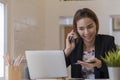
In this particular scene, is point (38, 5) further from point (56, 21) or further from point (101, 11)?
point (101, 11)

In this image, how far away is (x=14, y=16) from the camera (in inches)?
112

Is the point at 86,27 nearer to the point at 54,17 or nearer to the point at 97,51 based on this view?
the point at 97,51

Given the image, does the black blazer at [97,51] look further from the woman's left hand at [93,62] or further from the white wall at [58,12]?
the white wall at [58,12]

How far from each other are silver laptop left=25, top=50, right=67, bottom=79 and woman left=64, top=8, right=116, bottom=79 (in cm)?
11

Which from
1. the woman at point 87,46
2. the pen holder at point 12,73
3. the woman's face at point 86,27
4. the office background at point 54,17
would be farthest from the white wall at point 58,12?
the pen holder at point 12,73

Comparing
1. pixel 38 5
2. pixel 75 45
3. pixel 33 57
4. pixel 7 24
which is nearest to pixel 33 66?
pixel 33 57

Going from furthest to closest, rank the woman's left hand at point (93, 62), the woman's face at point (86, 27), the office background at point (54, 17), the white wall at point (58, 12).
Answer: the white wall at point (58, 12) → the office background at point (54, 17) → the woman's face at point (86, 27) → the woman's left hand at point (93, 62)

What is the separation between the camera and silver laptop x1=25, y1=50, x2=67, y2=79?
4.91ft

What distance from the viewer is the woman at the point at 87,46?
5.23 ft

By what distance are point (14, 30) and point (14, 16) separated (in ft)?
0.51

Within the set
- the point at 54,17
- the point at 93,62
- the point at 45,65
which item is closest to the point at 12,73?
the point at 45,65

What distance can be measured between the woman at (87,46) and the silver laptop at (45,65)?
0.11m

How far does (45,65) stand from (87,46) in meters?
0.36

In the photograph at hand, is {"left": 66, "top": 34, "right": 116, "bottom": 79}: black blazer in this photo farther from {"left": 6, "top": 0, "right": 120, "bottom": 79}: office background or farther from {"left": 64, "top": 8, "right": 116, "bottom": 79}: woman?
{"left": 6, "top": 0, "right": 120, "bottom": 79}: office background
